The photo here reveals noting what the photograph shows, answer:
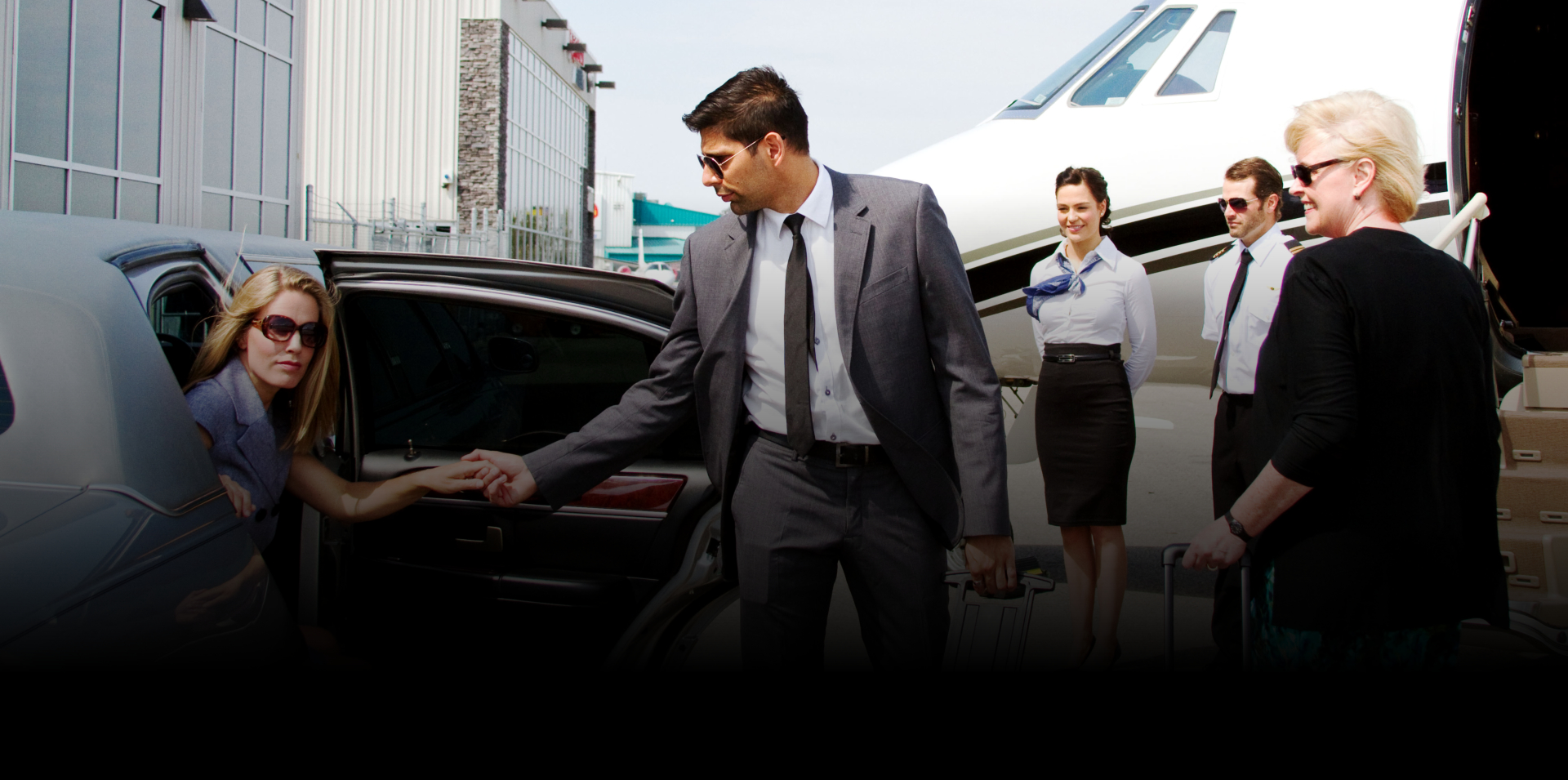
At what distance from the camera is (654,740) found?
4.27 feet

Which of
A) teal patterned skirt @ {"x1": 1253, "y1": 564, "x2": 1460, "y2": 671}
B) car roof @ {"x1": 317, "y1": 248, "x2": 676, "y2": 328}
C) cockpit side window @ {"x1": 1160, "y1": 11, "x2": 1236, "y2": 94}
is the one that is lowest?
teal patterned skirt @ {"x1": 1253, "y1": 564, "x2": 1460, "y2": 671}

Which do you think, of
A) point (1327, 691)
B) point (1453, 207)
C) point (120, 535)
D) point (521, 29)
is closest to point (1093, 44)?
point (1453, 207)

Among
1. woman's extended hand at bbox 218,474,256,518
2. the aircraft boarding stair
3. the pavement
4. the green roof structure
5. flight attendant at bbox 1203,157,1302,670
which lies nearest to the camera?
woman's extended hand at bbox 218,474,256,518

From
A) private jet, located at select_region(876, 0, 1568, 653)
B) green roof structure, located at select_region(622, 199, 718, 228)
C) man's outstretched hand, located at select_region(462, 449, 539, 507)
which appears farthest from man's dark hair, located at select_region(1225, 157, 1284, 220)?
green roof structure, located at select_region(622, 199, 718, 228)

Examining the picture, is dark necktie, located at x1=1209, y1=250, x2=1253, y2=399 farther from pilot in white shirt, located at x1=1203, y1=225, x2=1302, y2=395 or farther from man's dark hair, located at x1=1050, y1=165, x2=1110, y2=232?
man's dark hair, located at x1=1050, y1=165, x2=1110, y2=232

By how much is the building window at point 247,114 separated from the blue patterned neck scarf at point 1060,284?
8689 millimetres

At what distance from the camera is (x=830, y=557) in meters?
2.00

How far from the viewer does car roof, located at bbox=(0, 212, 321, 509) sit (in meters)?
1.49

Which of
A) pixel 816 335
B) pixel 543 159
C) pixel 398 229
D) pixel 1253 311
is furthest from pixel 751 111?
pixel 543 159

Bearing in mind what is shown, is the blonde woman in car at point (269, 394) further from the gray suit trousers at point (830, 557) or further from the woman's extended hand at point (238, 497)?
the gray suit trousers at point (830, 557)

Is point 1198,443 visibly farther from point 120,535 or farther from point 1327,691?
point 120,535

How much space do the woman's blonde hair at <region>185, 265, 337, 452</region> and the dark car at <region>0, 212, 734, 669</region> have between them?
136mm

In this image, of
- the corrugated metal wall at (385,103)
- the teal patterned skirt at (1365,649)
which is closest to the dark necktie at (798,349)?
the teal patterned skirt at (1365,649)

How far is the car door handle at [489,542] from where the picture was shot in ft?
9.09
